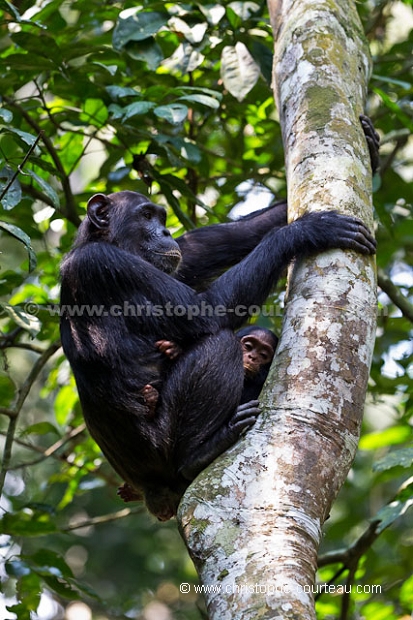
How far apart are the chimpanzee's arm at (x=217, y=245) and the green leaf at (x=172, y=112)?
1.05 meters

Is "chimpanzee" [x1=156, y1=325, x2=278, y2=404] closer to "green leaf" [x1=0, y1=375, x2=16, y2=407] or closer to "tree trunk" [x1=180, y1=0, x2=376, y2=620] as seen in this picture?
"tree trunk" [x1=180, y1=0, x2=376, y2=620]

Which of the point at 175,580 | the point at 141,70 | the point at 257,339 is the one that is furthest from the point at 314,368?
the point at 175,580

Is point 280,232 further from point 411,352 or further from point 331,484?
point 411,352

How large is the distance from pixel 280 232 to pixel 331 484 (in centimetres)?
161

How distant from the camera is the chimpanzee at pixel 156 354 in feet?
14.0

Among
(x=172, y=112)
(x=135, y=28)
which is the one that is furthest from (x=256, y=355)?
(x=135, y=28)

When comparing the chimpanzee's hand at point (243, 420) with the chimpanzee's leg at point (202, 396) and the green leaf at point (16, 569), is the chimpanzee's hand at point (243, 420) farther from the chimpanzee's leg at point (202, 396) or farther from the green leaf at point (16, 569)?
the green leaf at point (16, 569)

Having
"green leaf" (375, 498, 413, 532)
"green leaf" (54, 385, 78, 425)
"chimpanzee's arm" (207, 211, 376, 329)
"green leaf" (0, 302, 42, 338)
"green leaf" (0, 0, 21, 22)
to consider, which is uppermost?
"green leaf" (0, 0, 21, 22)

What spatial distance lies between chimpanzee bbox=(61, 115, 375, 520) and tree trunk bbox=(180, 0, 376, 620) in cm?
42

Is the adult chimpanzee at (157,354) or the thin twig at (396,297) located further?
the thin twig at (396,297)

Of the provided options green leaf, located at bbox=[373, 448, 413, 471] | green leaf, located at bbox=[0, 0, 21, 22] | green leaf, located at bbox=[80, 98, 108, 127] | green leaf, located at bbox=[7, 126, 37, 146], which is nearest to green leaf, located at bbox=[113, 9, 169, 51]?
green leaf, located at bbox=[80, 98, 108, 127]

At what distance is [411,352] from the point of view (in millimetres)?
6469

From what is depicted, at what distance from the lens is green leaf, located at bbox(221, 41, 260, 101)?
17.7ft

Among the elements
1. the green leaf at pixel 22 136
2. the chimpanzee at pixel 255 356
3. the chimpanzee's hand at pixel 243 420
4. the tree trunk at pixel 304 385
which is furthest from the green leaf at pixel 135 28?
the chimpanzee's hand at pixel 243 420
